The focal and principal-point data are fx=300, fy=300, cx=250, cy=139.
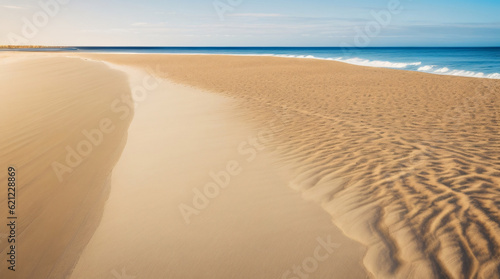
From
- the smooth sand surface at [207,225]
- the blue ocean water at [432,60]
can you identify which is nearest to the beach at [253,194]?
the smooth sand surface at [207,225]

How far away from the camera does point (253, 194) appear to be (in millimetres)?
4406

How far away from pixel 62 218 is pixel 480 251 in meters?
4.67

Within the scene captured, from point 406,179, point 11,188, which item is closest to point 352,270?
point 406,179

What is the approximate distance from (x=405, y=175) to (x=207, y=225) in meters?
3.23

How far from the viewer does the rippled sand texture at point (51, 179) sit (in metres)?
3.08

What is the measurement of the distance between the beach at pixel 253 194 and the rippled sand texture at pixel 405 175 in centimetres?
2

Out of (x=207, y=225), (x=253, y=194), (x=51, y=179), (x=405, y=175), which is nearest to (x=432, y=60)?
(x=405, y=175)

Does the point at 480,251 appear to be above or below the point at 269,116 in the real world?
above

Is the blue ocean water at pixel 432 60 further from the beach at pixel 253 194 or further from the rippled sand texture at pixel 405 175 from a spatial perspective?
the beach at pixel 253 194

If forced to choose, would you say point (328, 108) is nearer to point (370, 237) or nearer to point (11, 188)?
point (370, 237)

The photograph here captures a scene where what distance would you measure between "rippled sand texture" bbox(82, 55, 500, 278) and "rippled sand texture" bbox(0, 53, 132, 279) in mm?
2997

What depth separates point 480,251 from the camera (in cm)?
305

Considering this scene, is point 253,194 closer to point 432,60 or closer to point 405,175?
point 405,175

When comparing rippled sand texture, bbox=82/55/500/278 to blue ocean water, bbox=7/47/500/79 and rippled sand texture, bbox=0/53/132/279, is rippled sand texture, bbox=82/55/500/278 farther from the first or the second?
blue ocean water, bbox=7/47/500/79
